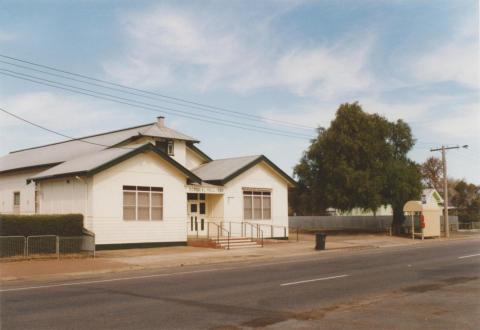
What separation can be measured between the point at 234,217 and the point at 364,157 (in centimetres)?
1403

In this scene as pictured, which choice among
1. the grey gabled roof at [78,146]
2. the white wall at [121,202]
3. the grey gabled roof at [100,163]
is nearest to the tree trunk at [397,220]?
the grey gabled roof at [78,146]

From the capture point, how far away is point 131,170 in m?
26.9

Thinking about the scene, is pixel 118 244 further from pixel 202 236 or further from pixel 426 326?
pixel 426 326

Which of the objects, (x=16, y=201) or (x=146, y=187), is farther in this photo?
(x=16, y=201)

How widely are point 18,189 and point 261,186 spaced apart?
1583 centimetres

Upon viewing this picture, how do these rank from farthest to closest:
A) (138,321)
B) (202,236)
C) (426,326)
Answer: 1. (202,236)
2. (138,321)
3. (426,326)

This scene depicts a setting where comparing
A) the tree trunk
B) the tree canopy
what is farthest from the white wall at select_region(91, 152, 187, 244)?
the tree trunk

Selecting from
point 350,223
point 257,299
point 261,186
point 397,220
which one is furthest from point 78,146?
point 350,223

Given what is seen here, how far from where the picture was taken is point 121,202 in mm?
26391

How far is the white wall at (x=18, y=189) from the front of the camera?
33.2 meters

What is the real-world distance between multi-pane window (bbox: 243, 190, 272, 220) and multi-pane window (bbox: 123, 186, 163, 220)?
7.45m

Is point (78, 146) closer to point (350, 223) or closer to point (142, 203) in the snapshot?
point (142, 203)

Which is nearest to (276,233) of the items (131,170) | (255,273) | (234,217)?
(234,217)

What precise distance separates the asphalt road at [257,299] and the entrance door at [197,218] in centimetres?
1451
